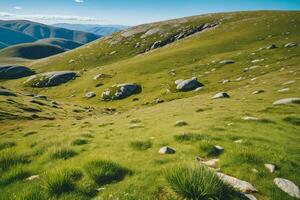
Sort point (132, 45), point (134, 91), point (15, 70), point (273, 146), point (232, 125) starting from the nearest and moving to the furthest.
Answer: point (273, 146), point (232, 125), point (134, 91), point (15, 70), point (132, 45)

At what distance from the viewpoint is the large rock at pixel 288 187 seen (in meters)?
8.84

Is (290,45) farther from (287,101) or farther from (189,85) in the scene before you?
(287,101)

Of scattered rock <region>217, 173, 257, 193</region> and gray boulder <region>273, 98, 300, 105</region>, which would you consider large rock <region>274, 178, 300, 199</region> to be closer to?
scattered rock <region>217, 173, 257, 193</region>

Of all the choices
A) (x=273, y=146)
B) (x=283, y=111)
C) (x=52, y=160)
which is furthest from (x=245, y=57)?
(x=52, y=160)

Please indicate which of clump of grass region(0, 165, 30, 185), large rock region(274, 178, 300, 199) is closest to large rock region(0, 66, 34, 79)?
clump of grass region(0, 165, 30, 185)

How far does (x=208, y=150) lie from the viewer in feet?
40.8

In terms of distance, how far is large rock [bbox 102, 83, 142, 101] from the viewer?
7056cm

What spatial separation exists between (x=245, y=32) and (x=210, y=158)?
112556mm

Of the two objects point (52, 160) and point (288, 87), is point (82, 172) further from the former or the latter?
point (288, 87)

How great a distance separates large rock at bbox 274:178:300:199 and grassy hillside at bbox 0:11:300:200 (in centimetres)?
25

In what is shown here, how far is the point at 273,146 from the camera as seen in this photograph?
13.6 m

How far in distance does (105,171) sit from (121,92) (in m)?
61.8

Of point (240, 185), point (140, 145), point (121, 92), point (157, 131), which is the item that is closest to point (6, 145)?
point (140, 145)

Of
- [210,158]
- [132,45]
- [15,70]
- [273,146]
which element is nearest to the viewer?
[210,158]
